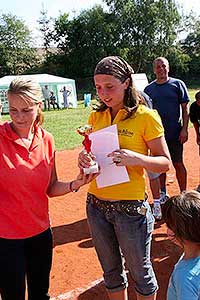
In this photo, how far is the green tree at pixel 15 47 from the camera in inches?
1801

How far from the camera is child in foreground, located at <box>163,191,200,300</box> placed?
1808 mm

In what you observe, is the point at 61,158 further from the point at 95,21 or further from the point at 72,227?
the point at 95,21

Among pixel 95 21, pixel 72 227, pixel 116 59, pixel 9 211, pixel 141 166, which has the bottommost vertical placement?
pixel 72 227

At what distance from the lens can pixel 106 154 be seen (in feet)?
8.51

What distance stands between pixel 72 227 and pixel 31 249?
278cm

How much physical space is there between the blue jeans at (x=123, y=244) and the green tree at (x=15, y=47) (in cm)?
4431

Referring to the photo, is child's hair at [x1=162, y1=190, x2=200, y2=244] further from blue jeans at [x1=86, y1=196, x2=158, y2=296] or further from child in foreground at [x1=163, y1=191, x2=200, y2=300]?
blue jeans at [x1=86, y1=196, x2=158, y2=296]

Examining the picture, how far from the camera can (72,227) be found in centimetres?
534

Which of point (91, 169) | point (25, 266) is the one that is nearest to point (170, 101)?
point (91, 169)

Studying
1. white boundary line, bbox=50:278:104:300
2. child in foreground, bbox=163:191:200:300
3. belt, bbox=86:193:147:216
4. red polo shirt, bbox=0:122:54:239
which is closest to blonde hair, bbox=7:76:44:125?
red polo shirt, bbox=0:122:54:239

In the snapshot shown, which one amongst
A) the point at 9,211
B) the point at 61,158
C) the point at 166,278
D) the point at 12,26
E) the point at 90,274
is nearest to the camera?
the point at 9,211

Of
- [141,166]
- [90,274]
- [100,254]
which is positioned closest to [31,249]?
[100,254]

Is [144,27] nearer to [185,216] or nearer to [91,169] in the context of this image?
[91,169]

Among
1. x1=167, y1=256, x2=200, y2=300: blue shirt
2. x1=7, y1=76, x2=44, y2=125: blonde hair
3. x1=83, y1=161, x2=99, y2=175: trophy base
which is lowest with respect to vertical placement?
x1=167, y1=256, x2=200, y2=300: blue shirt
